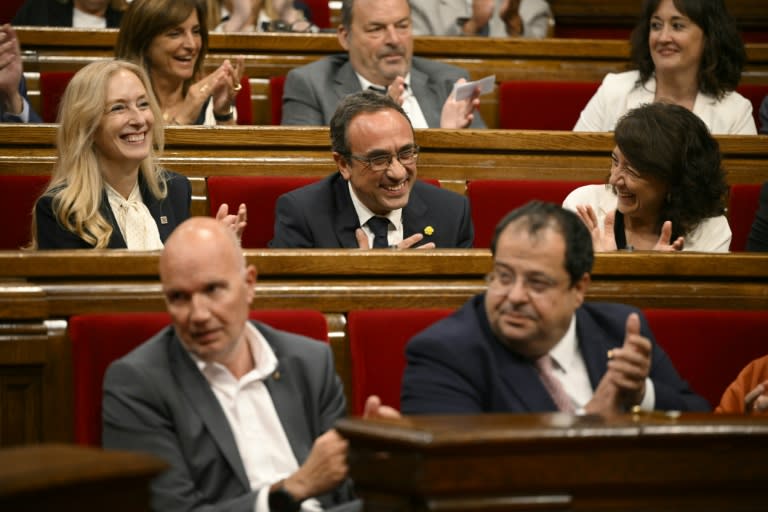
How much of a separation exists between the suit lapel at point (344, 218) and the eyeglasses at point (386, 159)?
0.22 ft

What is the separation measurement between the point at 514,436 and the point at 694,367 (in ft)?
2.68

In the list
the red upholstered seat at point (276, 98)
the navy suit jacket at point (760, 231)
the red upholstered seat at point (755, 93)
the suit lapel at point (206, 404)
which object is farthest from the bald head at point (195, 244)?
the red upholstered seat at point (755, 93)

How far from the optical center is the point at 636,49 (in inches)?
119

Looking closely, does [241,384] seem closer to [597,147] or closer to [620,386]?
A: [620,386]

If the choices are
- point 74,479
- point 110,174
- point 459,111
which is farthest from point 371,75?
point 74,479

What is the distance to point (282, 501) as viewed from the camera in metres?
1.46

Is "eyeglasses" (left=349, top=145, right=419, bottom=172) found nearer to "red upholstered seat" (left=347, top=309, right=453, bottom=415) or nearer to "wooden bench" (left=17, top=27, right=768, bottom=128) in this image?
"red upholstered seat" (left=347, top=309, right=453, bottom=415)

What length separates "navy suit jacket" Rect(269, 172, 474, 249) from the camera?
7.50 feet

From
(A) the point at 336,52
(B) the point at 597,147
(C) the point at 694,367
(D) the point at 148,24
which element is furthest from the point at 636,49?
(C) the point at 694,367

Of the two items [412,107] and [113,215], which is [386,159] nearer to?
[113,215]

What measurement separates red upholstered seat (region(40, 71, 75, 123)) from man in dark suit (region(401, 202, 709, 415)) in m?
1.70

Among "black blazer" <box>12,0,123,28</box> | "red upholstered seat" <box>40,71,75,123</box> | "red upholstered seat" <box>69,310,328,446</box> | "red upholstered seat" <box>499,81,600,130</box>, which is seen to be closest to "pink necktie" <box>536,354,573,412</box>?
"red upholstered seat" <box>69,310,328,446</box>

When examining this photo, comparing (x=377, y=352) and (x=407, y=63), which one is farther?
(x=407, y=63)

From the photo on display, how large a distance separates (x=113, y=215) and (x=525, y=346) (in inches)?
36.1
